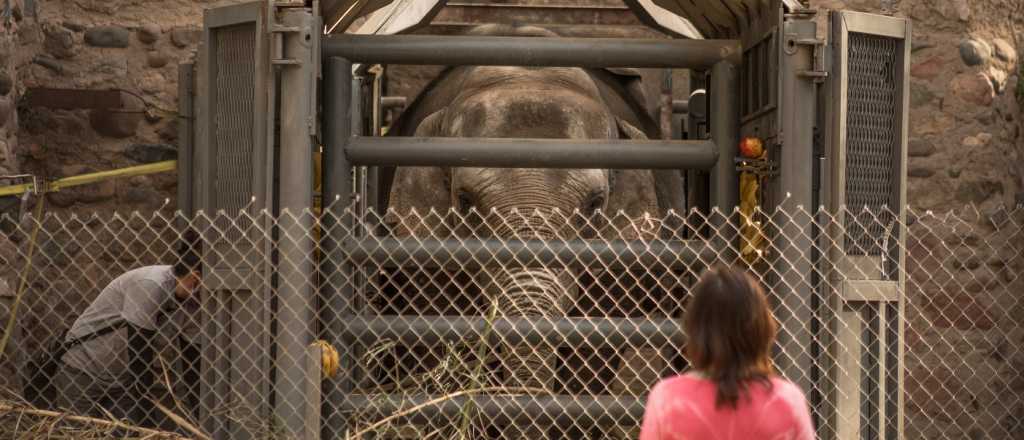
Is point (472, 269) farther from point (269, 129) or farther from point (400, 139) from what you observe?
point (269, 129)

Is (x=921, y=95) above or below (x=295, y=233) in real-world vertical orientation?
above

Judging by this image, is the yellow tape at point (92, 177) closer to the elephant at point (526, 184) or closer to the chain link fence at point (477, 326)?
the chain link fence at point (477, 326)

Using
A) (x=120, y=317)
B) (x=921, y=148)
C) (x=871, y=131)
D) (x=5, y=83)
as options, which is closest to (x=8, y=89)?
(x=5, y=83)

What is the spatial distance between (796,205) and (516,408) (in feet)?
4.82

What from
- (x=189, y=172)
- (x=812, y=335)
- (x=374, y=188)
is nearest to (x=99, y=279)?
(x=189, y=172)

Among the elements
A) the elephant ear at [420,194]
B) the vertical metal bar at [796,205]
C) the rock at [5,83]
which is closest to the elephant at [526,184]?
the elephant ear at [420,194]

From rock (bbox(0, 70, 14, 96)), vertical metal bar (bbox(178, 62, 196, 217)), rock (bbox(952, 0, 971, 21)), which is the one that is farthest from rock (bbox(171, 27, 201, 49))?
rock (bbox(952, 0, 971, 21))

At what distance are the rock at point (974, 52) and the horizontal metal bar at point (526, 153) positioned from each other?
3.39 m

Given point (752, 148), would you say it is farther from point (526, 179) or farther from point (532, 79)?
point (532, 79)

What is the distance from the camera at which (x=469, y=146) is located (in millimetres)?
6062

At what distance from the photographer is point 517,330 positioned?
593 centimetres

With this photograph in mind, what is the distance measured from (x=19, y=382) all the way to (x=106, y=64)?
2.33 meters

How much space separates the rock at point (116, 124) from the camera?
28.0 feet

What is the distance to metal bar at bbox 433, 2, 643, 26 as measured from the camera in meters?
9.97
